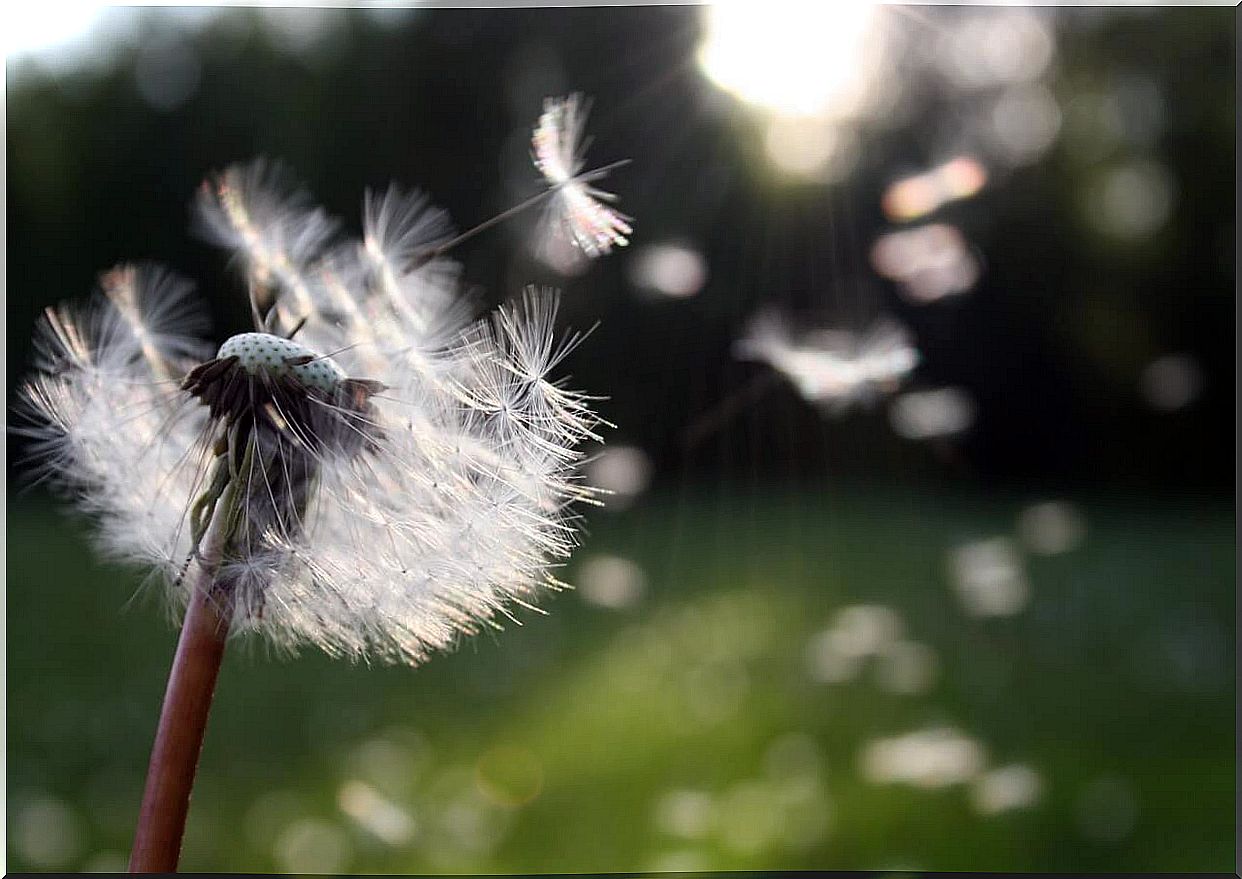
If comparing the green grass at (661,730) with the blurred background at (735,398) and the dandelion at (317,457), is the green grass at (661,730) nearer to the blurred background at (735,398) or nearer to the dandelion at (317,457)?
the blurred background at (735,398)

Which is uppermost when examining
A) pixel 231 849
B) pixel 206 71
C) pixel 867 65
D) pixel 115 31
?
pixel 206 71

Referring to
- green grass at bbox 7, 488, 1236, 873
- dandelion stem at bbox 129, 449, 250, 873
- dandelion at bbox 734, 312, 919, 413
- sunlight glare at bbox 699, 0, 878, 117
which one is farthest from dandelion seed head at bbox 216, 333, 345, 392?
dandelion at bbox 734, 312, 919, 413

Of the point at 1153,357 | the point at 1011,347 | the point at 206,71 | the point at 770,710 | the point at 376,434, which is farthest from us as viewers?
the point at 1011,347

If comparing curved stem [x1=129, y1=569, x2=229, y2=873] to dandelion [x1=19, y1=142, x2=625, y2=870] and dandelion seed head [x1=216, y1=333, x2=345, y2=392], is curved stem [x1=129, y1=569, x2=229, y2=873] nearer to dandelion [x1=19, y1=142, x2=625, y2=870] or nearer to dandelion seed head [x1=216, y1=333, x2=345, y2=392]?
dandelion [x1=19, y1=142, x2=625, y2=870]

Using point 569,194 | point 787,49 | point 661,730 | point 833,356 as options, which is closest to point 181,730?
point 569,194

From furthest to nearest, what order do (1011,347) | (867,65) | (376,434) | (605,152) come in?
(1011,347), (867,65), (605,152), (376,434)

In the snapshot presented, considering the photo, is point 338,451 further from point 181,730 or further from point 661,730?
point 661,730

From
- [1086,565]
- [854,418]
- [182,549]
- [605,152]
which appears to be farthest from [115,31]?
[1086,565]

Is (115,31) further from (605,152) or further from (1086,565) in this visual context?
(1086,565)
